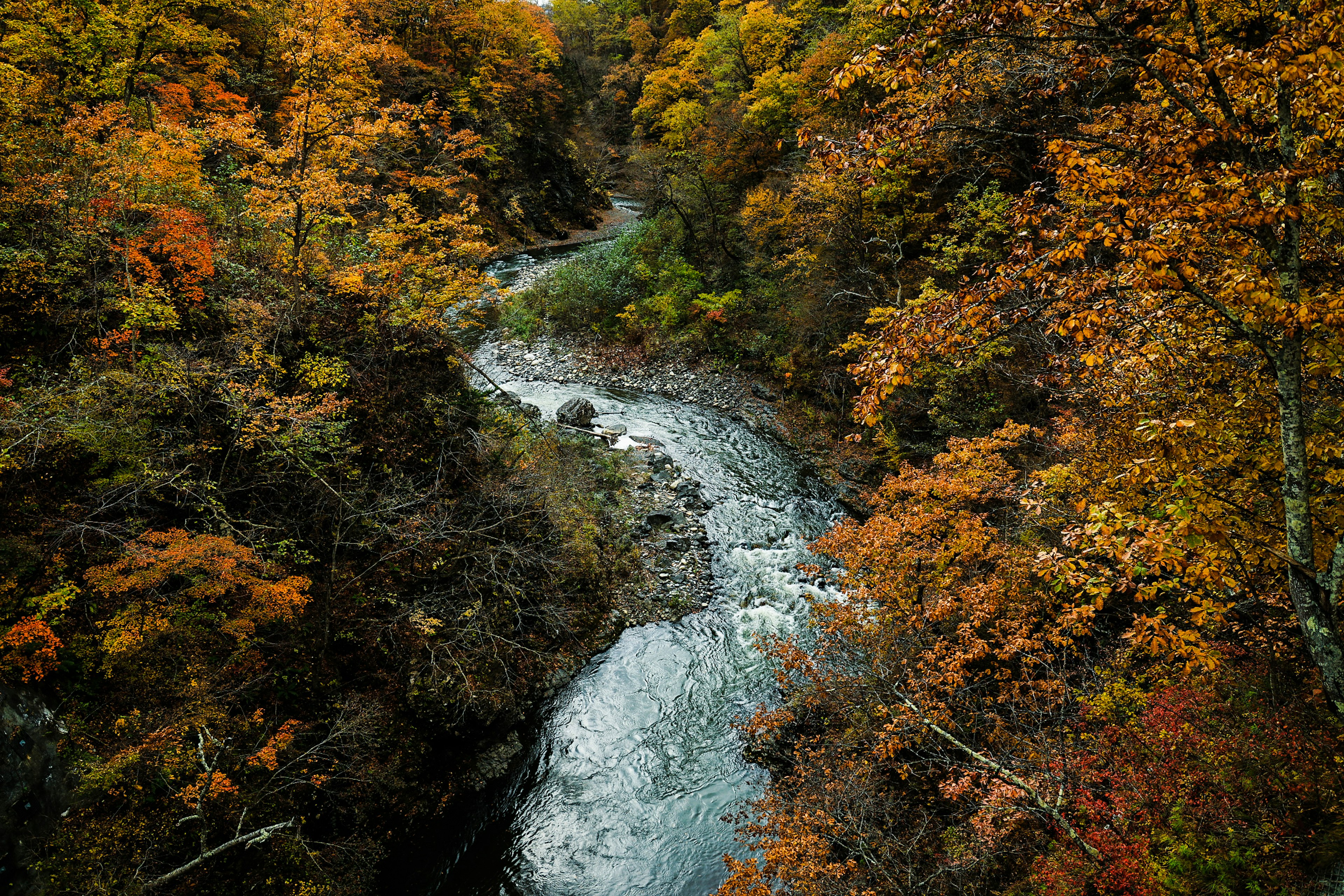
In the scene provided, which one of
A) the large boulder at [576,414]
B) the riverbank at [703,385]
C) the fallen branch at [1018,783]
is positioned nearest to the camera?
the fallen branch at [1018,783]

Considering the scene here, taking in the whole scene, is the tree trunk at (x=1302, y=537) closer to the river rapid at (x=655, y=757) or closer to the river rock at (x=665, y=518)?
the river rapid at (x=655, y=757)

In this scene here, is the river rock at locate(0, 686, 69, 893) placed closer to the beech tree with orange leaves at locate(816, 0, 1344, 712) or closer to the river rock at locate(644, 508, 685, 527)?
the beech tree with orange leaves at locate(816, 0, 1344, 712)

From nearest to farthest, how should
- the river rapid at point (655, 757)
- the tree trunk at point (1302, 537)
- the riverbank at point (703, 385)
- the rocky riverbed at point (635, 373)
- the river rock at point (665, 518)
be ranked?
the tree trunk at point (1302, 537)
the river rapid at point (655, 757)
the river rock at point (665, 518)
the riverbank at point (703, 385)
the rocky riverbed at point (635, 373)

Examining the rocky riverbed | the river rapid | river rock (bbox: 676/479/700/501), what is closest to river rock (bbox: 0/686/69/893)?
the river rapid

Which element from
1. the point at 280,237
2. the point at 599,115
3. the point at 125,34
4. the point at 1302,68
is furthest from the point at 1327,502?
the point at 599,115

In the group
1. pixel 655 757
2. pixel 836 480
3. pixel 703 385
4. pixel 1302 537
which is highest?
pixel 1302 537

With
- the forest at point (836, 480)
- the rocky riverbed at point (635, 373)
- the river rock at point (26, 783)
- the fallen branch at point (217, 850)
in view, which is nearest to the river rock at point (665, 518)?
the forest at point (836, 480)

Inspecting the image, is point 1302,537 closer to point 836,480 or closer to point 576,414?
point 836,480

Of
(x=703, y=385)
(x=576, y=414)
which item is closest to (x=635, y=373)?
A: (x=703, y=385)
